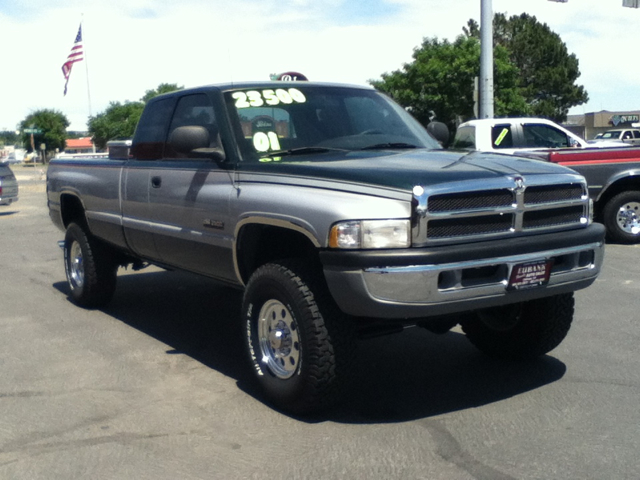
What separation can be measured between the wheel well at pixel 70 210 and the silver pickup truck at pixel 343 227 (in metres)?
1.65

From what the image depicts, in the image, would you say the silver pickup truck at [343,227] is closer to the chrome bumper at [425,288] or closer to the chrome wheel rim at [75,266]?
the chrome bumper at [425,288]

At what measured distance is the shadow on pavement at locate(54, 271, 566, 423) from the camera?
4.79m

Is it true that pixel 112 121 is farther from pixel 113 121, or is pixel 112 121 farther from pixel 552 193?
pixel 552 193

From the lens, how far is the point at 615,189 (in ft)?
Result: 37.6

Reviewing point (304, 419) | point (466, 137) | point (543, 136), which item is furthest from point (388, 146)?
point (466, 137)

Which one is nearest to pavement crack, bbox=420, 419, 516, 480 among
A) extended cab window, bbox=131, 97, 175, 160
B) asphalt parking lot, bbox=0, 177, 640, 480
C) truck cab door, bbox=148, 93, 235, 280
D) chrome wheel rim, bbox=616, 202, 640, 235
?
asphalt parking lot, bbox=0, 177, 640, 480

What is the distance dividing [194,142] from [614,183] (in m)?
7.89

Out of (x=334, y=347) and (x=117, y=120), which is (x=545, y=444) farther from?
(x=117, y=120)

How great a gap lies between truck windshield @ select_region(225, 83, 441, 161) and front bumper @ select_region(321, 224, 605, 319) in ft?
3.94

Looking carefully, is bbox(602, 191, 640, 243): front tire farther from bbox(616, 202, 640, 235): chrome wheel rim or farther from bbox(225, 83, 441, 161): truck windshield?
bbox(225, 83, 441, 161): truck windshield

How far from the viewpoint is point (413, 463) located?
3906mm

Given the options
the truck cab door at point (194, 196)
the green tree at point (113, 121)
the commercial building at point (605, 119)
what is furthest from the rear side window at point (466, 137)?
the commercial building at point (605, 119)

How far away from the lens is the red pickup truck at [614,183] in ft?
36.1

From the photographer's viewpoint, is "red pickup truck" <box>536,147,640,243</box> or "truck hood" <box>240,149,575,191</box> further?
"red pickup truck" <box>536,147,640,243</box>
